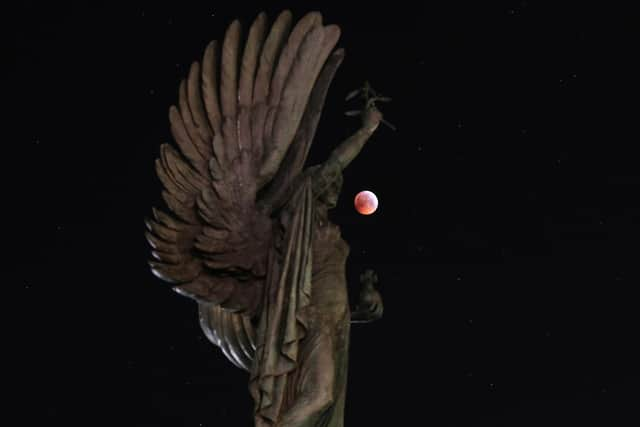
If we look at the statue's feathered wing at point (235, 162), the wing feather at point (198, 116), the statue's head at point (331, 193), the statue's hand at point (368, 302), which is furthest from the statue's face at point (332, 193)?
the wing feather at point (198, 116)

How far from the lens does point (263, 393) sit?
223 inches

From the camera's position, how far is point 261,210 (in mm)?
5977

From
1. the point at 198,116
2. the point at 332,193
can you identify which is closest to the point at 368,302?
the point at 332,193

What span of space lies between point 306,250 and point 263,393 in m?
0.51

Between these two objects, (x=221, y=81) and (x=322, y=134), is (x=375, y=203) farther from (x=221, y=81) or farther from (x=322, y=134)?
(x=322, y=134)

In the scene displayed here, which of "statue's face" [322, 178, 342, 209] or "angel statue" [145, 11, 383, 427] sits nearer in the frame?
"angel statue" [145, 11, 383, 427]

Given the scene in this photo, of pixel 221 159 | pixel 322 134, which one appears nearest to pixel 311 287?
pixel 221 159

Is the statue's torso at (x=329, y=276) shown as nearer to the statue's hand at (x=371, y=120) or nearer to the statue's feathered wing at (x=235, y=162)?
the statue's feathered wing at (x=235, y=162)

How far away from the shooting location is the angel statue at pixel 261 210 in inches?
227

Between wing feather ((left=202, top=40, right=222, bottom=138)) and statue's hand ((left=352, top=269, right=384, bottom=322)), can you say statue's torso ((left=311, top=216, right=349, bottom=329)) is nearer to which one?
statue's hand ((left=352, top=269, right=384, bottom=322))

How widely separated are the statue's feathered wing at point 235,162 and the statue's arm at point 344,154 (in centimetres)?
12

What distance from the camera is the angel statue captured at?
19.0 ft

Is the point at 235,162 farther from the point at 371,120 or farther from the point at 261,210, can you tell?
the point at 371,120

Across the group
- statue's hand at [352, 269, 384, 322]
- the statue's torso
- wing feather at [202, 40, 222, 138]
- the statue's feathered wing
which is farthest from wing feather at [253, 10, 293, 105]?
statue's hand at [352, 269, 384, 322]
